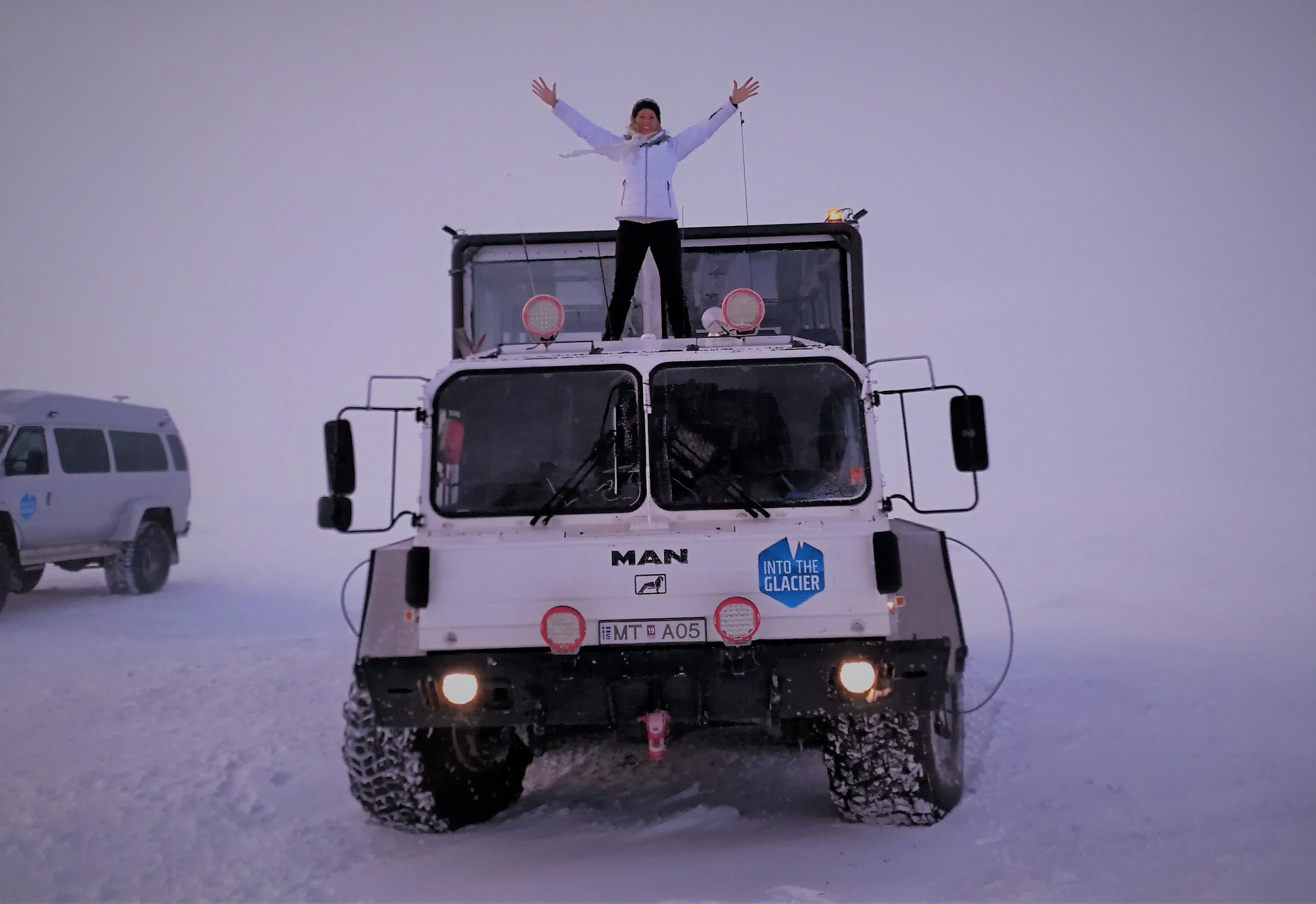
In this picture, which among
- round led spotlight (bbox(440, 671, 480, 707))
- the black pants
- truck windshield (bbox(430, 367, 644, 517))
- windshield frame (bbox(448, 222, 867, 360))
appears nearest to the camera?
round led spotlight (bbox(440, 671, 480, 707))

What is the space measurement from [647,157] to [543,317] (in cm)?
149

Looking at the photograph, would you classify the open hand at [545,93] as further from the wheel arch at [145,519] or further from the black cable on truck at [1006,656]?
the wheel arch at [145,519]

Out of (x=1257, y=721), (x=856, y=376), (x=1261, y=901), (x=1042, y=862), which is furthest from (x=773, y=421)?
(x=1257, y=721)

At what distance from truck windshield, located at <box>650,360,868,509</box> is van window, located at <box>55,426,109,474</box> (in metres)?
10.9

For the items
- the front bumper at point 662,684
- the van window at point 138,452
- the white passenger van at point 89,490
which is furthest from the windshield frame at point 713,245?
the van window at point 138,452

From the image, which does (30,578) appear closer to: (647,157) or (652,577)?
(647,157)

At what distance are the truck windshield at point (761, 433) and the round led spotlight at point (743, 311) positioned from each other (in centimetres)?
39

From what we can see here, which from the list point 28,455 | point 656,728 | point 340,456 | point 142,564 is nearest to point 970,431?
point 656,728

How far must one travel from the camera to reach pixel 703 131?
643 cm

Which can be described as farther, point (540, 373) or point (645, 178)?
point (645, 178)

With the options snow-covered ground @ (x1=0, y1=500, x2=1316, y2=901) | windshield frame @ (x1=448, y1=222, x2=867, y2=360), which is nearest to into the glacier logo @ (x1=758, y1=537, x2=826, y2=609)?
snow-covered ground @ (x1=0, y1=500, x2=1316, y2=901)

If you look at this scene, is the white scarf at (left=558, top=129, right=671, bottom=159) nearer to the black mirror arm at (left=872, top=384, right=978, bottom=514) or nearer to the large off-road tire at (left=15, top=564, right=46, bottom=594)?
the black mirror arm at (left=872, top=384, right=978, bottom=514)

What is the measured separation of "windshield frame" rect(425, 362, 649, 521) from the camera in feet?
16.1

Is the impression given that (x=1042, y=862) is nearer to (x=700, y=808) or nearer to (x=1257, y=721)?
(x=700, y=808)
